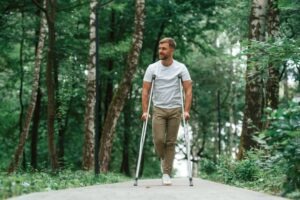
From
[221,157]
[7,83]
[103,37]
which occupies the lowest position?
[221,157]

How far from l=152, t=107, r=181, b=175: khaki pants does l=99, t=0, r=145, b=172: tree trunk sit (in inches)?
321

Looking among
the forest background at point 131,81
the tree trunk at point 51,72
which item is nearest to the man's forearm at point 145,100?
the forest background at point 131,81

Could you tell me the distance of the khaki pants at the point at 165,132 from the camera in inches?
371

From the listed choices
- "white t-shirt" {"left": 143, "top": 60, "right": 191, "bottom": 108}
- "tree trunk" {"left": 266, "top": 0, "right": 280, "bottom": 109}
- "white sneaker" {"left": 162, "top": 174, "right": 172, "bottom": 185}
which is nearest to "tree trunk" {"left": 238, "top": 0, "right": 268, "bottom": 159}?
"tree trunk" {"left": 266, "top": 0, "right": 280, "bottom": 109}

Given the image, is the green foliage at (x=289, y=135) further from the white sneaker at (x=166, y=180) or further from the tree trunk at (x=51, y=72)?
the tree trunk at (x=51, y=72)

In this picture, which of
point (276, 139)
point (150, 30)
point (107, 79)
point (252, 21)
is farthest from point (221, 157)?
point (107, 79)

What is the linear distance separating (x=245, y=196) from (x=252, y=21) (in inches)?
315

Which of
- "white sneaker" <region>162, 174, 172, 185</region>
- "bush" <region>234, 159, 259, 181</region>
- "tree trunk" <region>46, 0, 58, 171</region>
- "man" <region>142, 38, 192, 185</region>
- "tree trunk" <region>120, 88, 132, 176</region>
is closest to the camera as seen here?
"white sneaker" <region>162, 174, 172, 185</region>

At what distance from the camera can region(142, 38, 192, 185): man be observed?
941 centimetres

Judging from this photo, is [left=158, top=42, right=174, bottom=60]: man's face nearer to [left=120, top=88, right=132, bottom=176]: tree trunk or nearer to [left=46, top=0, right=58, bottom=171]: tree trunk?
[left=46, top=0, right=58, bottom=171]: tree trunk

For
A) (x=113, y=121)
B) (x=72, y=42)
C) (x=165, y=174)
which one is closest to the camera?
(x=165, y=174)

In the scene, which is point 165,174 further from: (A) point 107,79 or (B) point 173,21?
(A) point 107,79

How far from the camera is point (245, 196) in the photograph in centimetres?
700

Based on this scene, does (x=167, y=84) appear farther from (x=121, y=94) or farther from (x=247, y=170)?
(x=121, y=94)
